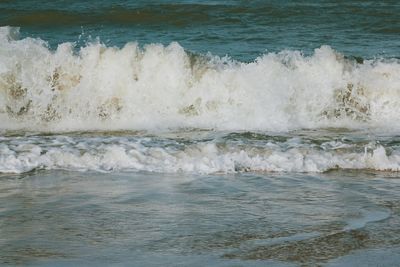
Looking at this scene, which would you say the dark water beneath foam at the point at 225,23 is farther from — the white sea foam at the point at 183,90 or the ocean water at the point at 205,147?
the white sea foam at the point at 183,90

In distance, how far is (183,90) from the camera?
10.9m

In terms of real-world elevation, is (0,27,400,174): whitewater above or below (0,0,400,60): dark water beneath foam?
below

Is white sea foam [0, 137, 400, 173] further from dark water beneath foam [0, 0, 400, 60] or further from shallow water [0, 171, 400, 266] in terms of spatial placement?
dark water beneath foam [0, 0, 400, 60]

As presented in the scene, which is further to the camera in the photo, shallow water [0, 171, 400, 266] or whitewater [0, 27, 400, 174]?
whitewater [0, 27, 400, 174]

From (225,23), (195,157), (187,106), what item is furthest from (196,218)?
(225,23)

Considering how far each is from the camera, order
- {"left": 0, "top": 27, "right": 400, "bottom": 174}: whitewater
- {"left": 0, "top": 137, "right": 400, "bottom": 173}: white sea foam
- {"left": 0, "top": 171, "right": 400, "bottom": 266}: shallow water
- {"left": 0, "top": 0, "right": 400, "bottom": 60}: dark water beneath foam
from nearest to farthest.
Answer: {"left": 0, "top": 171, "right": 400, "bottom": 266}: shallow water → {"left": 0, "top": 137, "right": 400, "bottom": 173}: white sea foam → {"left": 0, "top": 27, "right": 400, "bottom": 174}: whitewater → {"left": 0, "top": 0, "right": 400, "bottom": 60}: dark water beneath foam

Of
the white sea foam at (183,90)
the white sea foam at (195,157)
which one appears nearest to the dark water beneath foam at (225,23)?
the white sea foam at (183,90)

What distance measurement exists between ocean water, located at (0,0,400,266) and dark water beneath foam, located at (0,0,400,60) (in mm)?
77

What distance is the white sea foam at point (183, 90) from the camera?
10.0 m

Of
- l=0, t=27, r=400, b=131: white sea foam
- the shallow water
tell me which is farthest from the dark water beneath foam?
the shallow water

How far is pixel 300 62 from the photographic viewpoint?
430 inches

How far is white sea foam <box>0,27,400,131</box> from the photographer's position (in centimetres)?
1005

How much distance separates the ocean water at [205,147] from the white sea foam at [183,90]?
21 millimetres

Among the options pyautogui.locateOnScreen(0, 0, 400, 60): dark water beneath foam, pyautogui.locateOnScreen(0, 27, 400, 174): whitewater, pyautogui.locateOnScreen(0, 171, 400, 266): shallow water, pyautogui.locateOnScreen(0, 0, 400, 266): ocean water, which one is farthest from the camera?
pyautogui.locateOnScreen(0, 0, 400, 60): dark water beneath foam
